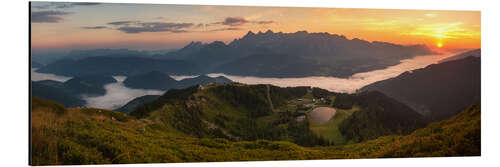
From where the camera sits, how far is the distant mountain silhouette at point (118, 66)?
1575 cm

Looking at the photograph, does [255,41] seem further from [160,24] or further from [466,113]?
[466,113]

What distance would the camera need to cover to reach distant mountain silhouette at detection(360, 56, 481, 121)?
16438mm

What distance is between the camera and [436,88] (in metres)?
18.2

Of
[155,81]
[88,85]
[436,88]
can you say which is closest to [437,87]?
[436,88]

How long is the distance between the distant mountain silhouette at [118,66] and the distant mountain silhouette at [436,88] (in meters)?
10.8

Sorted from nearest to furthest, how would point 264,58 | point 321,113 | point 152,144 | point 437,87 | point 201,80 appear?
point 152,144 < point 437,87 < point 201,80 < point 264,58 < point 321,113

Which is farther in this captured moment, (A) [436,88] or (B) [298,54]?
(B) [298,54]

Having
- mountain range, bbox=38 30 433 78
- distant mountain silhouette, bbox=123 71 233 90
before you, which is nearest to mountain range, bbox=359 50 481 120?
mountain range, bbox=38 30 433 78

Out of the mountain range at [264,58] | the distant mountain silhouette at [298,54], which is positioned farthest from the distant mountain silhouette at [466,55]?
the distant mountain silhouette at [298,54]

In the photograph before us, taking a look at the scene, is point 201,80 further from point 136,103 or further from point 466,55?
point 466,55

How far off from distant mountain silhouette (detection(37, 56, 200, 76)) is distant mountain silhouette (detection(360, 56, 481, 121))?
35.3 feet

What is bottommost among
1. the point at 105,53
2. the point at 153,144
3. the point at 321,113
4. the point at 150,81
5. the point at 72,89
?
the point at 153,144

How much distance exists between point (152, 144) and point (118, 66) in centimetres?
609

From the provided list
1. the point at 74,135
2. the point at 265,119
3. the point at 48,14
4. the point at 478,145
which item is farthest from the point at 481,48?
the point at 48,14
